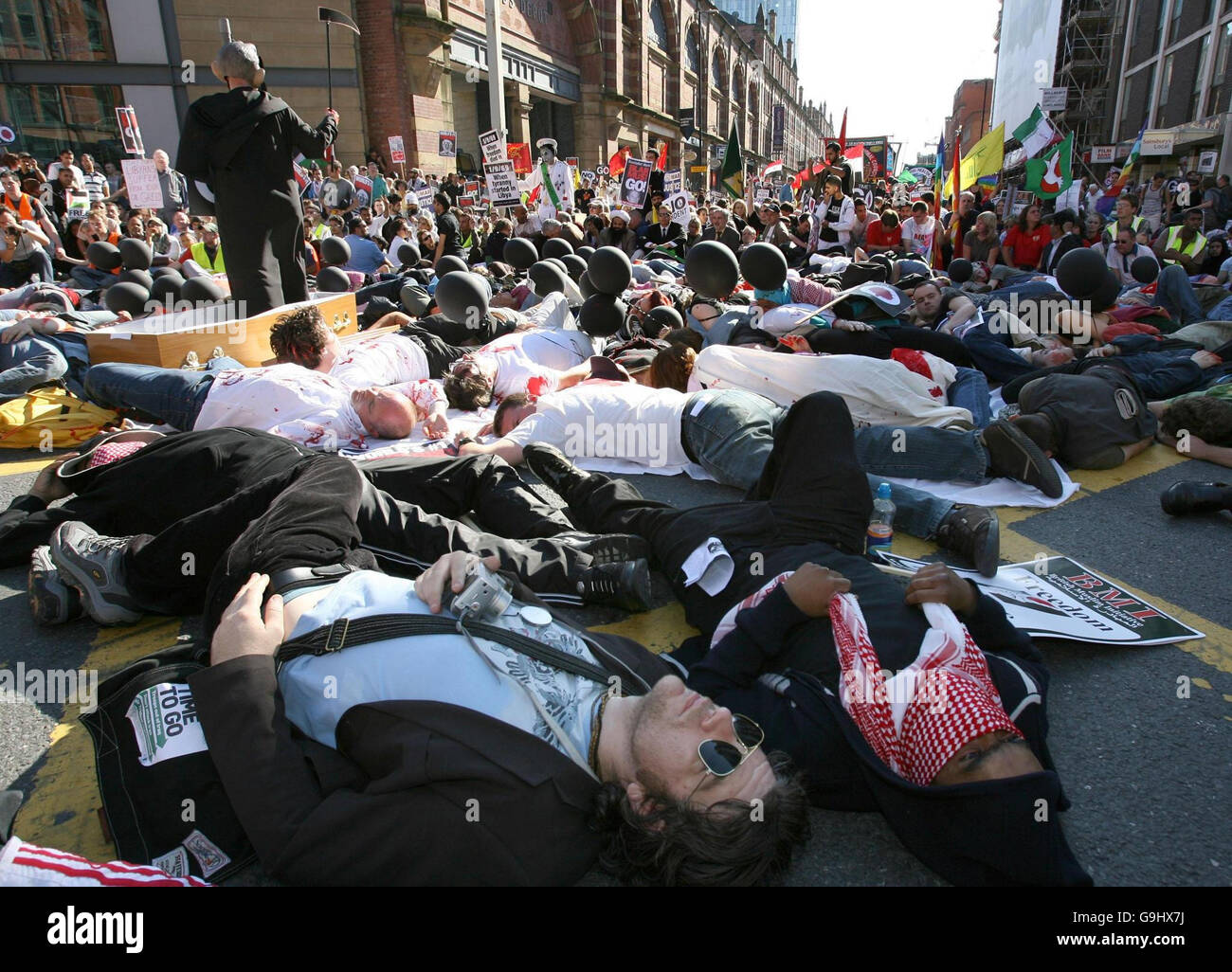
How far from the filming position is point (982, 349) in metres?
5.68

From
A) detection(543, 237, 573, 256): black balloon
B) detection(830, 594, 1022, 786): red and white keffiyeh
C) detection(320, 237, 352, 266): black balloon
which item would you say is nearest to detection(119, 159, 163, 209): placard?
detection(320, 237, 352, 266): black balloon

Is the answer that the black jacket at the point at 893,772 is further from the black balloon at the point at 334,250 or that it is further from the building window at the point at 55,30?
the building window at the point at 55,30

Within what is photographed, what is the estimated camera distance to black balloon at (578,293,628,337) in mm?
6223

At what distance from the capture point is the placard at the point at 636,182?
1440 cm

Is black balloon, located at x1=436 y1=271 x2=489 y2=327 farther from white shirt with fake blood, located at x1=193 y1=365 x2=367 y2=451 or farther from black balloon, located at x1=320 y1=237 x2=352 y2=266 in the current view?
black balloon, located at x1=320 y1=237 x2=352 y2=266

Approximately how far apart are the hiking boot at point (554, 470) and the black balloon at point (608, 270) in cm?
294

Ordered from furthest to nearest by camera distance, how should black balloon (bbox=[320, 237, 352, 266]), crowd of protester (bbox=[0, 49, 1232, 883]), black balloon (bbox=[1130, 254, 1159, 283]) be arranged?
black balloon (bbox=[320, 237, 352, 266]) < black balloon (bbox=[1130, 254, 1159, 283]) < crowd of protester (bbox=[0, 49, 1232, 883])

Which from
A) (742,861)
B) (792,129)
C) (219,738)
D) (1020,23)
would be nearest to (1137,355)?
(742,861)

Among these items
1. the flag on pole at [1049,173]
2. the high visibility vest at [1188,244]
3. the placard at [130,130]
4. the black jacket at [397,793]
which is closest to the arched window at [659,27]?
the placard at [130,130]

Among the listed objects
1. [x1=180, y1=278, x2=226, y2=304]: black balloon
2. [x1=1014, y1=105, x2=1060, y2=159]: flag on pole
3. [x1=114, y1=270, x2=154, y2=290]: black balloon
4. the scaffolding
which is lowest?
[x1=180, y1=278, x2=226, y2=304]: black balloon

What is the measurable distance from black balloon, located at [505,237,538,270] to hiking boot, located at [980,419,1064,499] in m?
5.90

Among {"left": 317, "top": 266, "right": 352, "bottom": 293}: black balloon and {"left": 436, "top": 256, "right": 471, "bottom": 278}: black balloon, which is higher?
{"left": 436, "top": 256, "right": 471, "bottom": 278}: black balloon

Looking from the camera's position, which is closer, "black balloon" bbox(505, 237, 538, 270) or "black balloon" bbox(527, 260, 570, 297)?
"black balloon" bbox(527, 260, 570, 297)

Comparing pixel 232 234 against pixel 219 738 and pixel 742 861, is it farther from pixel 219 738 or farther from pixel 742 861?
pixel 742 861
